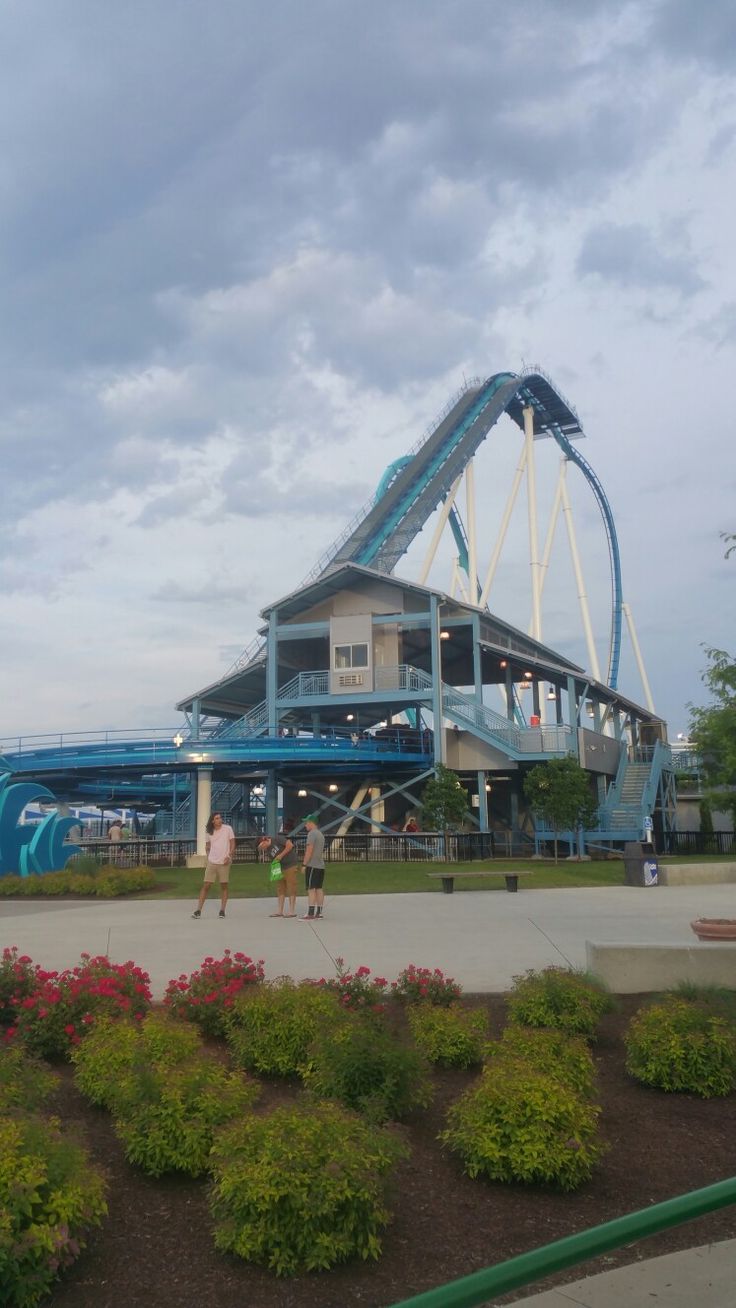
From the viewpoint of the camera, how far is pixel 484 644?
41.7 m

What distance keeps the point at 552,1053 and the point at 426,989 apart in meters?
2.18

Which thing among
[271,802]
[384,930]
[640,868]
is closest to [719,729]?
[640,868]

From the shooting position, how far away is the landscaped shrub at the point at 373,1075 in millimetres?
6457

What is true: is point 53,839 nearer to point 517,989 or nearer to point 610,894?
point 610,894

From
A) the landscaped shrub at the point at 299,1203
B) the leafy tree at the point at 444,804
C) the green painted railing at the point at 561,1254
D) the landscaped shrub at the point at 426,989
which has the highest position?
the leafy tree at the point at 444,804

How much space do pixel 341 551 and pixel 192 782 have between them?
12.5 m

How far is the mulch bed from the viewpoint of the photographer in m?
4.49

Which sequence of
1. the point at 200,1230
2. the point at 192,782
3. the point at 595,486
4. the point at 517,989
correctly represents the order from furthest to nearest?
the point at 595,486
the point at 192,782
the point at 517,989
the point at 200,1230

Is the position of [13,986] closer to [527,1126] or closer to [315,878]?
[527,1126]

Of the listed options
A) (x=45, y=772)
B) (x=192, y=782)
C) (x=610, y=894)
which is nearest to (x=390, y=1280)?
(x=610, y=894)

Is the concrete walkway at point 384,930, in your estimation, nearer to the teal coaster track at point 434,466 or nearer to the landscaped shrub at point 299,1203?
the landscaped shrub at point 299,1203

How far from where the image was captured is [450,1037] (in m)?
7.70

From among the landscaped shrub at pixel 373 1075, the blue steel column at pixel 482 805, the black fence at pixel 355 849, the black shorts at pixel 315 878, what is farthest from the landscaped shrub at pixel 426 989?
the blue steel column at pixel 482 805

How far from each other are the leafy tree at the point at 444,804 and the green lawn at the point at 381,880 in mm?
4581
